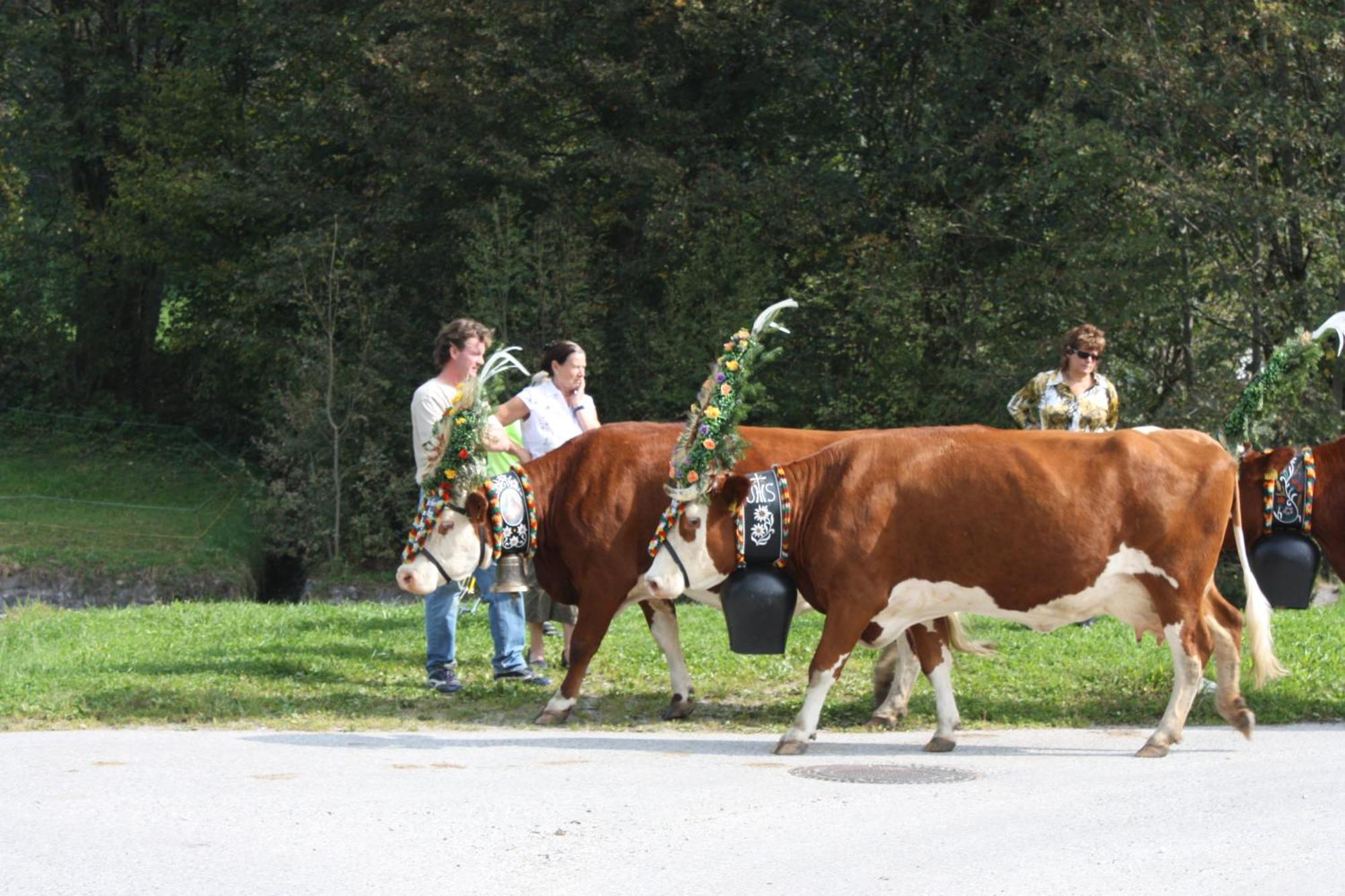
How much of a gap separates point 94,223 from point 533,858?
30995 mm

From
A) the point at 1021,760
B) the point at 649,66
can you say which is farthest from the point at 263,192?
the point at 1021,760

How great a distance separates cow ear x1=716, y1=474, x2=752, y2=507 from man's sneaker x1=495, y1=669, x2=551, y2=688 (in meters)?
2.35

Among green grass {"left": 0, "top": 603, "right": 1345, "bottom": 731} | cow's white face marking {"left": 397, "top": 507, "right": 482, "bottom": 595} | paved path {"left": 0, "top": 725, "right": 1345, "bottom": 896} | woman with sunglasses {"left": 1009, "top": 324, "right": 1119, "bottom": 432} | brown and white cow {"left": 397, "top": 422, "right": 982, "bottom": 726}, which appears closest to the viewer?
paved path {"left": 0, "top": 725, "right": 1345, "bottom": 896}

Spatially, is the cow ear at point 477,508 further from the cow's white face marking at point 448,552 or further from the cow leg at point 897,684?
the cow leg at point 897,684

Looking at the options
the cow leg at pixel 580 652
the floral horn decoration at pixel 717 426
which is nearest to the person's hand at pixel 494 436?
the cow leg at pixel 580 652

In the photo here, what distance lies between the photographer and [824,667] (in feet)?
29.1

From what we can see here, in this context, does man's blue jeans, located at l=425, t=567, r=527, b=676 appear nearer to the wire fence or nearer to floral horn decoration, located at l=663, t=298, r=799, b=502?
floral horn decoration, located at l=663, t=298, r=799, b=502

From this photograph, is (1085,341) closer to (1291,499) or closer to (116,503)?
(1291,499)

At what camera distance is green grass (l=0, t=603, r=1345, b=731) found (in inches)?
392

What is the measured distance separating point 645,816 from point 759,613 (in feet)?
6.17

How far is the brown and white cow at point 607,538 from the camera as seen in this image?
979 centimetres

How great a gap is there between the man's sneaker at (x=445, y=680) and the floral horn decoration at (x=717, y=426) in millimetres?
2408

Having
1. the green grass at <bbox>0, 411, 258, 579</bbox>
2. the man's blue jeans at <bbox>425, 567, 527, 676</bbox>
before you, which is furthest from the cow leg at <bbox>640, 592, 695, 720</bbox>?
the green grass at <bbox>0, 411, 258, 579</bbox>

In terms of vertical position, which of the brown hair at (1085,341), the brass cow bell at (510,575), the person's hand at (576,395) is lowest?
the brass cow bell at (510,575)
